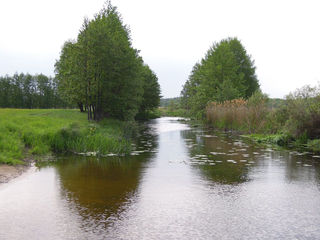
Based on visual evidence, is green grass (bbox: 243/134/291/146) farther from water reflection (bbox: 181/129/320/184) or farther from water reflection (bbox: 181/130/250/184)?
water reflection (bbox: 181/130/250/184)

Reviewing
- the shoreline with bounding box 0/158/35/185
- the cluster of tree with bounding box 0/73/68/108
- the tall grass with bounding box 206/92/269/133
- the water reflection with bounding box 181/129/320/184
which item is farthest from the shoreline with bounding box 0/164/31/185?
the cluster of tree with bounding box 0/73/68/108

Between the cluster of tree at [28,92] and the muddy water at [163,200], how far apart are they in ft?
220

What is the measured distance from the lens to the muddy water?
20.3 feet

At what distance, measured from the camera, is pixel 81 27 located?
27.0 meters

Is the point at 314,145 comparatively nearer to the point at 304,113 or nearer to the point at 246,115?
the point at 304,113

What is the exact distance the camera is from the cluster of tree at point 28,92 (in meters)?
76.2

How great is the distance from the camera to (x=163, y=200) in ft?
27.1

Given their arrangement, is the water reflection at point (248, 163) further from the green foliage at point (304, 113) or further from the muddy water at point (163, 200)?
the green foliage at point (304, 113)

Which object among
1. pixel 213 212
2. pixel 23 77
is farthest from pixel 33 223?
pixel 23 77

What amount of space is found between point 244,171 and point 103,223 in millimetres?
7169

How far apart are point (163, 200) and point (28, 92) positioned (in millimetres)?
81008

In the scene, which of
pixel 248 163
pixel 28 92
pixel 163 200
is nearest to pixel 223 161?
pixel 248 163

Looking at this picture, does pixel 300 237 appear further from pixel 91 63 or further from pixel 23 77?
pixel 23 77

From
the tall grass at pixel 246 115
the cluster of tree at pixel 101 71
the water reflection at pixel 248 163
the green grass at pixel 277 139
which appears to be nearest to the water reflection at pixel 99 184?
the water reflection at pixel 248 163
